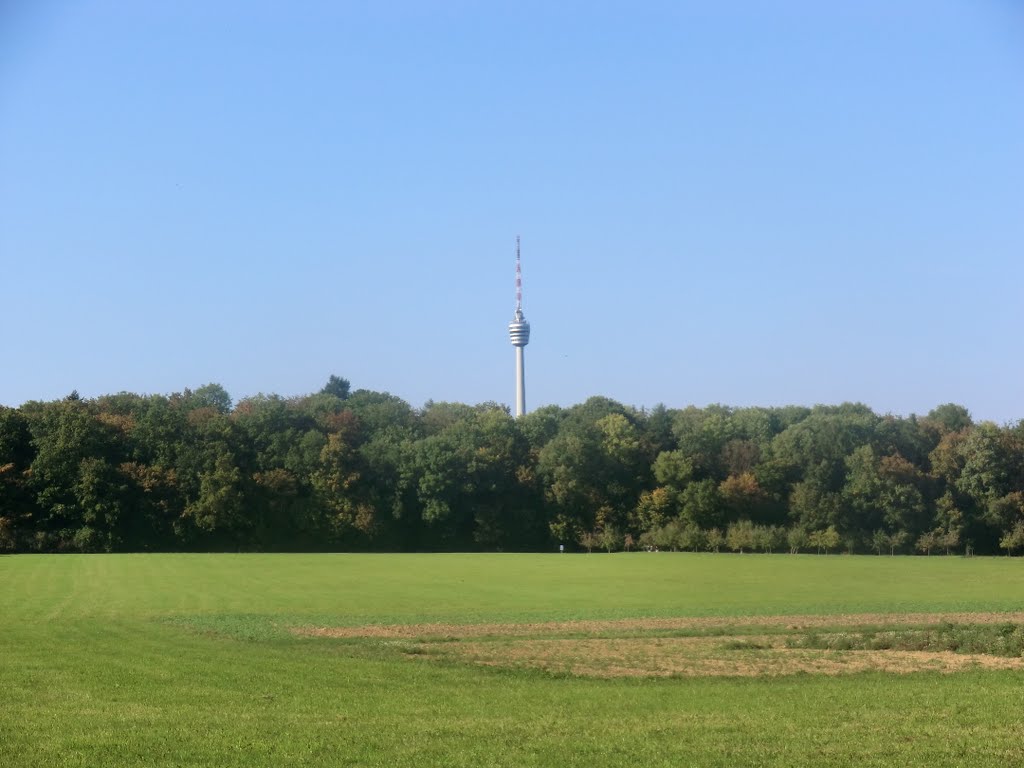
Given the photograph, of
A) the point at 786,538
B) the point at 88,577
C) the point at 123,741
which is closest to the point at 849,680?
the point at 123,741

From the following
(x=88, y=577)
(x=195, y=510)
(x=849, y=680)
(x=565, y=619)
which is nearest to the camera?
(x=849, y=680)

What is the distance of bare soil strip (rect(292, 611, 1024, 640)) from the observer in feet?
114

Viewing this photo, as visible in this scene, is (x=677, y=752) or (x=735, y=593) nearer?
(x=677, y=752)

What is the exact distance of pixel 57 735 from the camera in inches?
630

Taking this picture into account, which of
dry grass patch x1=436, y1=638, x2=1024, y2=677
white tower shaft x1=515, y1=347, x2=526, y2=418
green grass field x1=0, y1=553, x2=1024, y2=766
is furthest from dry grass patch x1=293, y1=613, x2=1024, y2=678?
white tower shaft x1=515, y1=347, x2=526, y2=418

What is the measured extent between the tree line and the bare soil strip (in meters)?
59.4

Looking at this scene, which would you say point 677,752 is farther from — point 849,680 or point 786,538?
point 786,538

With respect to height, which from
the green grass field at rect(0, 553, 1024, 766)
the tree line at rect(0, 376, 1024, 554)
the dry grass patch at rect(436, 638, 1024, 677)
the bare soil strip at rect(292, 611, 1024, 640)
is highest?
the tree line at rect(0, 376, 1024, 554)

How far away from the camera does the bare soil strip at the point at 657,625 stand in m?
34.8

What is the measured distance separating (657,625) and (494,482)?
7180 centimetres

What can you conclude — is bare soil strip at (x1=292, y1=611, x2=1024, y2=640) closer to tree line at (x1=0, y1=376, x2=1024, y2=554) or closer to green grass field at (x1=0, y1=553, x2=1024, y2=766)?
green grass field at (x1=0, y1=553, x2=1024, y2=766)

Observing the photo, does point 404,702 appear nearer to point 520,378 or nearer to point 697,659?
point 697,659

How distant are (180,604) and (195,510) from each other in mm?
53761

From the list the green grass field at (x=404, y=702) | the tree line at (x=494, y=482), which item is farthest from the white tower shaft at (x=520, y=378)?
the green grass field at (x=404, y=702)
